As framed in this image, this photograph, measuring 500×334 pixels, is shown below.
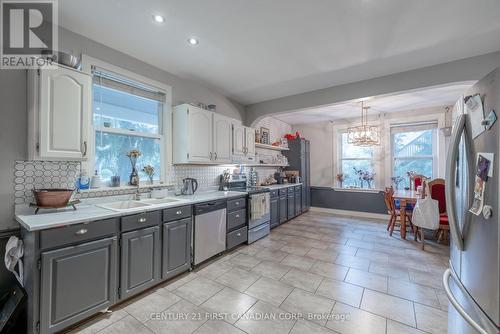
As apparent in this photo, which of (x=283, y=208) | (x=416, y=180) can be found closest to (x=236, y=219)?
(x=283, y=208)

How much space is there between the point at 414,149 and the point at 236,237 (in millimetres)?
4825

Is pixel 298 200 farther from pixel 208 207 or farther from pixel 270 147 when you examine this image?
pixel 208 207

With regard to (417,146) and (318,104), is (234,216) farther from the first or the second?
(417,146)

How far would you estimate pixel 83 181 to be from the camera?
2273 millimetres

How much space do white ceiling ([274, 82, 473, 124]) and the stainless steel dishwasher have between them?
2575 millimetres

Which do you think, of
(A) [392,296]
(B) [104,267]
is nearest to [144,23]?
(B) [104,267]

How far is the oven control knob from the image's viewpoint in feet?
2.75

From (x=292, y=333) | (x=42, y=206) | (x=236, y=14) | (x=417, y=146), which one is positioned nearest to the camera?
(x=292, y=333)

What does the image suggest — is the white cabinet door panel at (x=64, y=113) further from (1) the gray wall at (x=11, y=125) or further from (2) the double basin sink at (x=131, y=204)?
(2) the double basin sink at (x=131, y=204)

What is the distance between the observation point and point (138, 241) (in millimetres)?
2135

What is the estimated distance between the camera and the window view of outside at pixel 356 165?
5684 mm

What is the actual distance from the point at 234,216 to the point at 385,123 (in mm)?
4589

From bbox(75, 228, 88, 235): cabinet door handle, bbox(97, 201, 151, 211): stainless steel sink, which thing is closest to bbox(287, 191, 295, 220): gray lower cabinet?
bbox(97, 201, 151, 211): stainless steel sink

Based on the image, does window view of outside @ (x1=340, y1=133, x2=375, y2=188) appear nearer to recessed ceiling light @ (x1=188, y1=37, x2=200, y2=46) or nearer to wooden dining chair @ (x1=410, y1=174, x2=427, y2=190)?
wooden dining chair @ (x1=410, y1=174, x2=427, y2=190)
